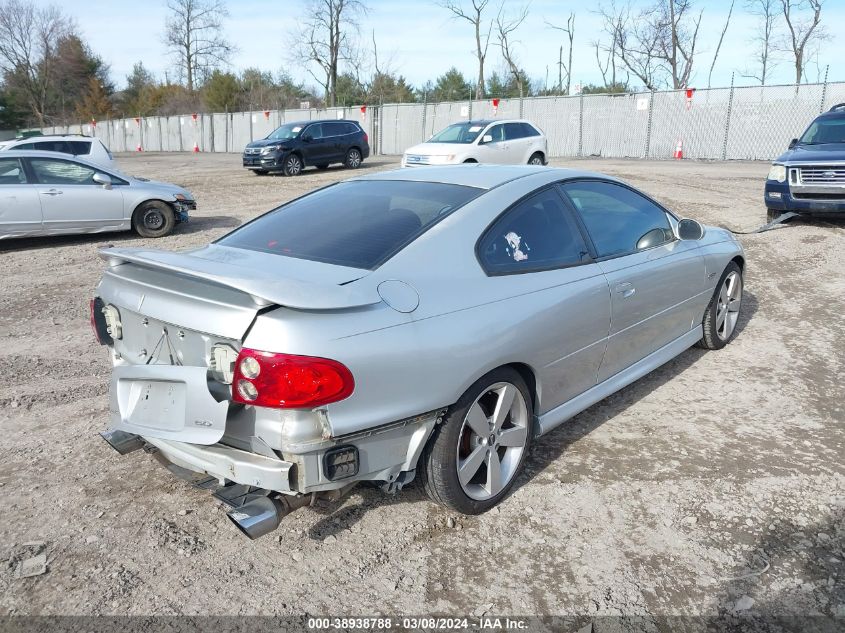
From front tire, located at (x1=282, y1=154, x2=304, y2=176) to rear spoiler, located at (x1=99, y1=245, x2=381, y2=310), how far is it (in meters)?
17.9

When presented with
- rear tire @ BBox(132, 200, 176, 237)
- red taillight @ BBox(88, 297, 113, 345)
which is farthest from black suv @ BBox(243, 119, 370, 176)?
red taillight @ BBox(88, 297, 113, 345)

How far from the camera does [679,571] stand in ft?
9.13

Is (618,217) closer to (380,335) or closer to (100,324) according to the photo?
(380,335)

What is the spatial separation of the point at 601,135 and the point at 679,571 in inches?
1061

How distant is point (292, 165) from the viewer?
2062 cm

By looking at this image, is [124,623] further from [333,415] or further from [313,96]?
[313,96]

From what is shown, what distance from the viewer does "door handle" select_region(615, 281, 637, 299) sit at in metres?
3.82

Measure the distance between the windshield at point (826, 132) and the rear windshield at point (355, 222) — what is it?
968 centimetres

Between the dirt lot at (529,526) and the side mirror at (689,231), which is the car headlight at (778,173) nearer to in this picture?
the dirt lot at (529,526)

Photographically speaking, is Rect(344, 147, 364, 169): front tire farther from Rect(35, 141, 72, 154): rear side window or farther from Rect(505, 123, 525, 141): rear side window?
Rect(35, 141, 72, 154): rear side window

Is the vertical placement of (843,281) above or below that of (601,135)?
below

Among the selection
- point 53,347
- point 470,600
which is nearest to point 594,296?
point 470,600

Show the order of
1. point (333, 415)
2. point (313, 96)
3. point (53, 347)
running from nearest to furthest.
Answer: point (333, 415)
point (53, 347)
point (313, 96)

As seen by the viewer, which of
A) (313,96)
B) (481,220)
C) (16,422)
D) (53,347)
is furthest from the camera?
(313,96)
